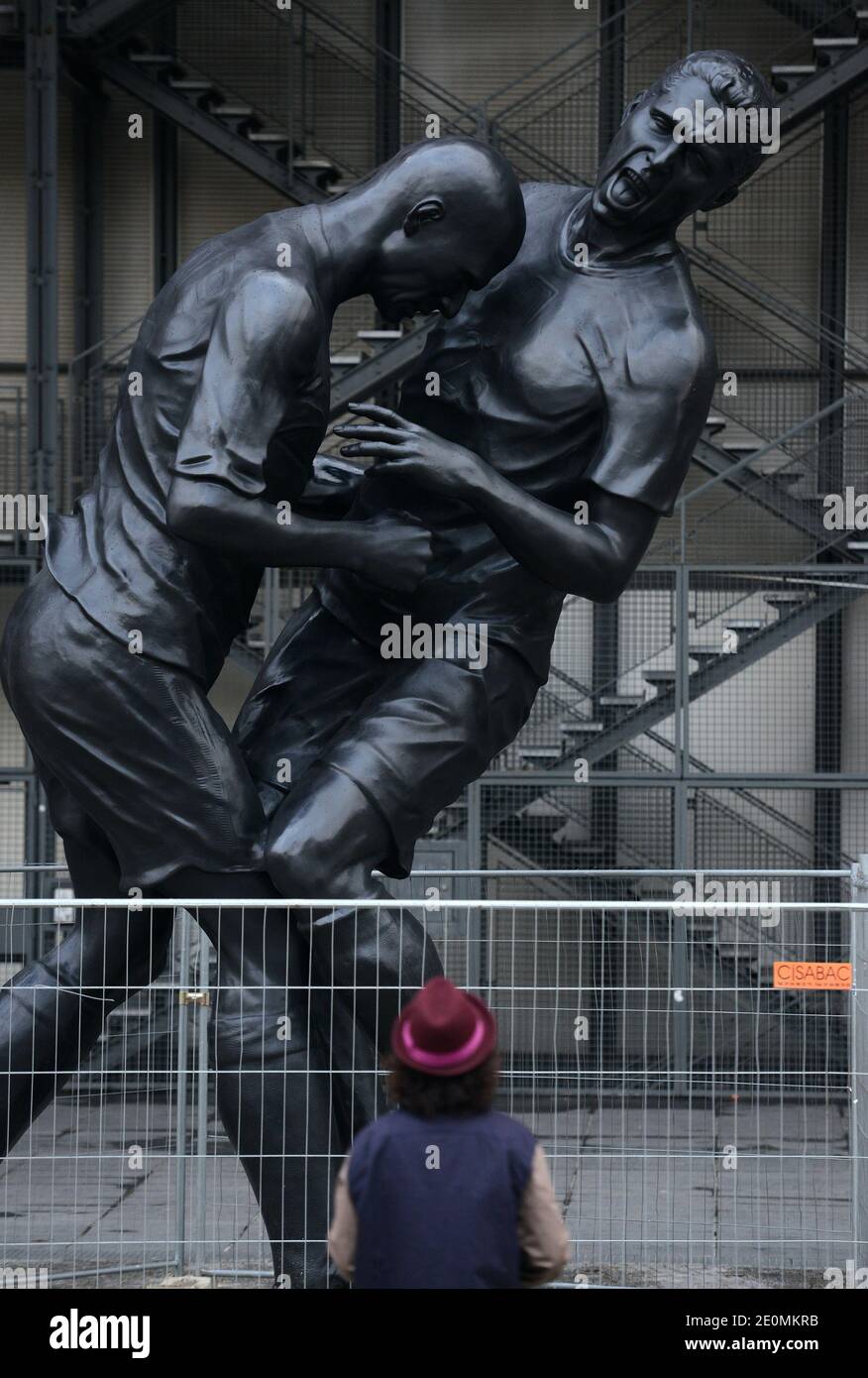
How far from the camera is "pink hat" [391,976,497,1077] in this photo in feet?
8.71

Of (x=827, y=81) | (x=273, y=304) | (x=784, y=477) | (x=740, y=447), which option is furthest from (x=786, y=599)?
(x=273, y=304)

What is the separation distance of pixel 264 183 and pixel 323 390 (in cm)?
1010

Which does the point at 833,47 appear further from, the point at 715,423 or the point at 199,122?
the point at 199,122

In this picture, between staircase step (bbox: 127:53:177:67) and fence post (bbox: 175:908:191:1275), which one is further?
staircase step (bbox: 127:53:177:67)

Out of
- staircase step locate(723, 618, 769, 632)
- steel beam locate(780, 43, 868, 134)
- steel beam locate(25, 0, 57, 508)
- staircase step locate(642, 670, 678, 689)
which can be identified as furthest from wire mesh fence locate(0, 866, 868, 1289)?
steel beam locate(780, 43, 868, 134)

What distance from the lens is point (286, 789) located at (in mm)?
4297

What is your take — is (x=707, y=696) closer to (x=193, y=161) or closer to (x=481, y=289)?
(x=193, y=161)

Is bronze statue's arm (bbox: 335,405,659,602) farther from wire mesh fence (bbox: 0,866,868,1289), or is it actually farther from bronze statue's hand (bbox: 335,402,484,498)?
wire mesh fence (bbox: 0,866,868,1289)

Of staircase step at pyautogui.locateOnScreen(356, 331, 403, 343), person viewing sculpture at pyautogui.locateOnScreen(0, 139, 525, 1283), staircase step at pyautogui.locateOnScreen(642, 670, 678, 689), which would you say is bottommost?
person viewing sculpture at pyautogui.locateOnScreen(0, 139, 525, 1283)

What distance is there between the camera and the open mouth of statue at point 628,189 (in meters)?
4.09

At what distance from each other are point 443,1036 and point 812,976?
8.31 ft

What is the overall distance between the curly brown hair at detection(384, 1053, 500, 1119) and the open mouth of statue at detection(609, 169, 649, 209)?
223cm

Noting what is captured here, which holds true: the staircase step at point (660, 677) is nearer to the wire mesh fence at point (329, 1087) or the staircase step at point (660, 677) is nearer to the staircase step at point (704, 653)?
the staircase step at point (704, 653)

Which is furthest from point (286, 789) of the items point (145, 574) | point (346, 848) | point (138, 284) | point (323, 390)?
point (138, 284)
